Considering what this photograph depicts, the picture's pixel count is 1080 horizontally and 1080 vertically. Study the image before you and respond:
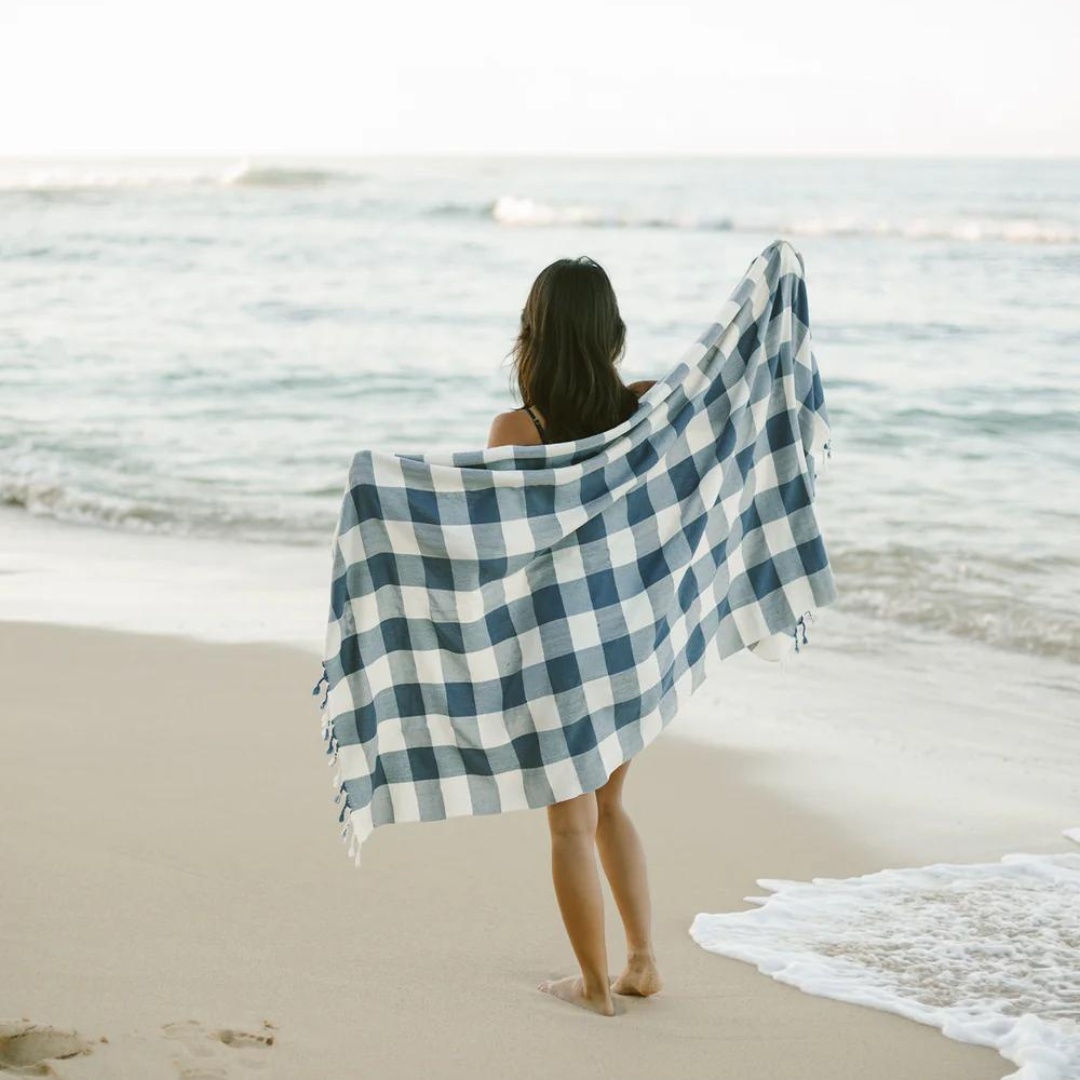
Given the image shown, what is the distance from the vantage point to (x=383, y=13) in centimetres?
4175

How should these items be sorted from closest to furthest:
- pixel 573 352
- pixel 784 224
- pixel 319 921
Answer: pixel 573 352, pixel 319 921, pixel 784 224

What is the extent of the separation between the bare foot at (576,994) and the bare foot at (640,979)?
7 centimetres

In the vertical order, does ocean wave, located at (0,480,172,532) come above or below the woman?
below

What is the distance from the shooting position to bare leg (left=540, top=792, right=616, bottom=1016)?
8.66ft

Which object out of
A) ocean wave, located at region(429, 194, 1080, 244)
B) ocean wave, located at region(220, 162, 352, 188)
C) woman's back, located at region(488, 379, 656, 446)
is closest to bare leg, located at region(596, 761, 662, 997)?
woman's back, located at region(488, 379, 656, 446)

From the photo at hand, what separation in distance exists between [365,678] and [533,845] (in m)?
1.13

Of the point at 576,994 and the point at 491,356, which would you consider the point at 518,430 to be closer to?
the point at 576,994

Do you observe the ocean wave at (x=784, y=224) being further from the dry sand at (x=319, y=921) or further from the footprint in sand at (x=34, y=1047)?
the footprint in sand at (x=34, y=1047)

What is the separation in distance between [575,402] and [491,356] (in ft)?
39.6

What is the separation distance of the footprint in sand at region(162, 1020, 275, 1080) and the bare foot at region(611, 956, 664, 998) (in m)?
0.75

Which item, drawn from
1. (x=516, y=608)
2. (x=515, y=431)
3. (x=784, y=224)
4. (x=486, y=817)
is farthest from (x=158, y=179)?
(x=516, y=608)

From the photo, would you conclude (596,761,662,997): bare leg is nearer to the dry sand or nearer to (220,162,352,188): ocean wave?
the dry sand

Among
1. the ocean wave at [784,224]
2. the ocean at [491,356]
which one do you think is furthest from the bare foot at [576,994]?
the ocean wave at [784,224]

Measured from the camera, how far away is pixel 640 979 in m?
2.80
